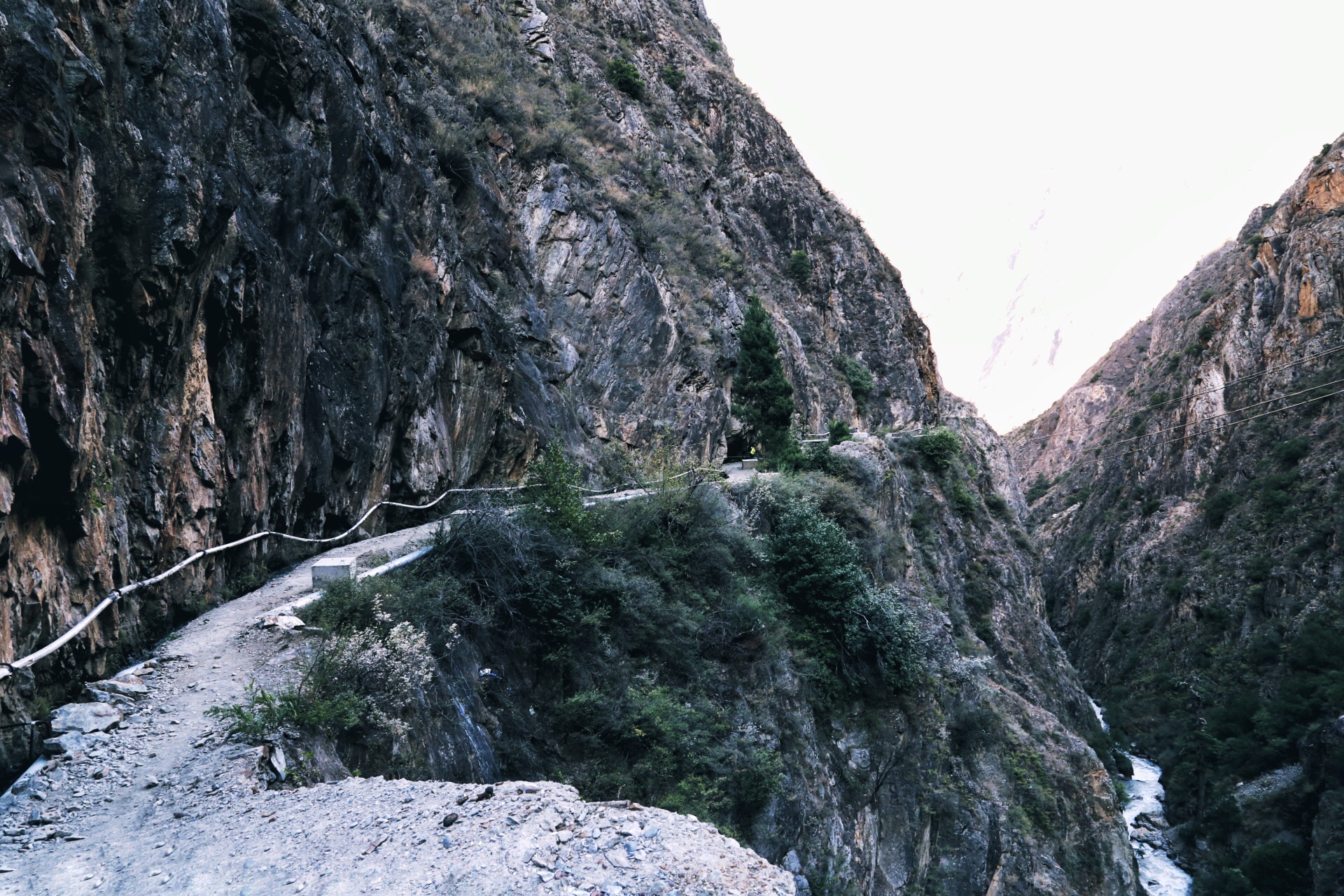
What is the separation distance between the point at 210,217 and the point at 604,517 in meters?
6.73

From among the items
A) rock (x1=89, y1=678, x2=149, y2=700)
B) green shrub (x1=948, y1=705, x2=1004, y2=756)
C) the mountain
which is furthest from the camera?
green shrub (x1=948, y1=705, x2=1004, y2=756)

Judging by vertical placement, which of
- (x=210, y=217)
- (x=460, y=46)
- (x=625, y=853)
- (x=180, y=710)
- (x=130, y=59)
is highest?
(x=460, y=46)

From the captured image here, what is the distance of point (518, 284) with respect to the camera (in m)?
19.5

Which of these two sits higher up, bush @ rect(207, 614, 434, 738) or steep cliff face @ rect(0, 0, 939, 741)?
steep cliff face @ rect(0, 0, 939, 741)

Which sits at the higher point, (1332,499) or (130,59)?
(130,59)

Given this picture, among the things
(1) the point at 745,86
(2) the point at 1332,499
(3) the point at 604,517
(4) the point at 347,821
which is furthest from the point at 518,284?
(2) the point at 1332,499

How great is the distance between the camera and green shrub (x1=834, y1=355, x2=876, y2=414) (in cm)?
4206

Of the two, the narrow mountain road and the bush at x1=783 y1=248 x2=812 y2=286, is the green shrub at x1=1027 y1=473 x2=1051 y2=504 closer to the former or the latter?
the bush at x1=783 y1=248 x2=812 y2=286

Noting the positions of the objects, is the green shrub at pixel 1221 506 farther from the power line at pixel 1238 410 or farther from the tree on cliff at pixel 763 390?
the tree on cliff at pixel 763 390

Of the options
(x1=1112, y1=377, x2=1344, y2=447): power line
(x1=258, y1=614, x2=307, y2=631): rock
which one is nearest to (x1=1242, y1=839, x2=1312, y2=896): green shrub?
(x1=1112, y1=377, x2=1344, y2=447): power line

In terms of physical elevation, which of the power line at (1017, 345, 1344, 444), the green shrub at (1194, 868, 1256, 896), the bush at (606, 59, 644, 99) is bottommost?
the green shrub at (1194, 868, 1256, 896)

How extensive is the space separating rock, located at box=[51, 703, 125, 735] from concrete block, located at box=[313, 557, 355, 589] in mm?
2682

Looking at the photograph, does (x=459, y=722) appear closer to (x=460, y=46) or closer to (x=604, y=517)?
(x=604, y=517)

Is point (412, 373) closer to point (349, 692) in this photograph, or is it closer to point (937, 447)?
point (349, 692)
